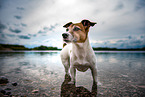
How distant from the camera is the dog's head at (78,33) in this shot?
266 centimetres

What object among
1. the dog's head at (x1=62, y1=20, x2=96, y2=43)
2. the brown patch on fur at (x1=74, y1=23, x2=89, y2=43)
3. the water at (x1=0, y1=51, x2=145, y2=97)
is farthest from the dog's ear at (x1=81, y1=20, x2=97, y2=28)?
the water at (x1=0, y1=51, x2=145, y2=97)

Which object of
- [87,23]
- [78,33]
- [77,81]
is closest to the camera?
[78,33]

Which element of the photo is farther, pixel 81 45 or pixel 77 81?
pixel 77 81

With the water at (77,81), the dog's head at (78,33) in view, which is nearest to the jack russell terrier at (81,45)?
the dog's head at (78,33)

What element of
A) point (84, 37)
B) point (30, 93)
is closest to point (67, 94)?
point (30, 93)

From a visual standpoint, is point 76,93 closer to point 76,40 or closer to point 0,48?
point 76,40

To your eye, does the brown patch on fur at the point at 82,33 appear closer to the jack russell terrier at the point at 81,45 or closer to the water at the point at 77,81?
the jack russell terrier at the point at 81,45

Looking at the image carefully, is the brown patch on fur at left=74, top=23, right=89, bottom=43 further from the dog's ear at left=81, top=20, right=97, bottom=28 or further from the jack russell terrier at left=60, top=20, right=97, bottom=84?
the dog's ear at left=81, top=20, right=97, bottom=28

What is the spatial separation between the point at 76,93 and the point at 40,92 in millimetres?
1086

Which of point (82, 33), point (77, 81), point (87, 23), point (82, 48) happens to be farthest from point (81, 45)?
point (77, 81)

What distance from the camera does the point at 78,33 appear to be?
276 centimetres

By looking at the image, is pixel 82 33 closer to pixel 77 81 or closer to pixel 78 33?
pixel 78 33

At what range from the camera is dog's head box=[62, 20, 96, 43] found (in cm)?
266

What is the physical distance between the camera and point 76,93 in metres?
2.45
